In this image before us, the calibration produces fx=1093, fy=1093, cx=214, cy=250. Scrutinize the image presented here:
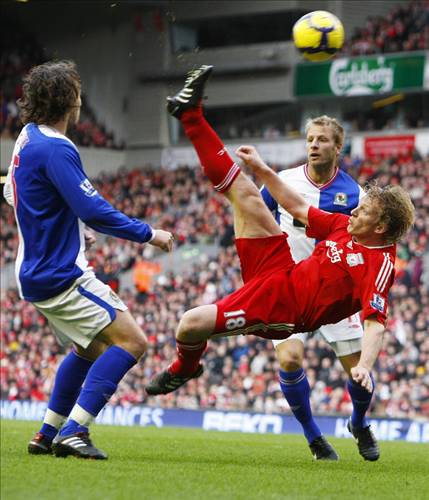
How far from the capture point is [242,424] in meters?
16.2

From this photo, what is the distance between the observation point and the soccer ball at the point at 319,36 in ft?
29.5

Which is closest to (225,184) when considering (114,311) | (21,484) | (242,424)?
(114,311)

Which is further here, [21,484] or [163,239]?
[163,239]

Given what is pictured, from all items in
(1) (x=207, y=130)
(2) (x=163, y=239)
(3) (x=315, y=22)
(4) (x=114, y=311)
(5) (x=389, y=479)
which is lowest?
(5) (x=389, y=479)

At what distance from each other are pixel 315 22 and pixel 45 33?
2910 cm

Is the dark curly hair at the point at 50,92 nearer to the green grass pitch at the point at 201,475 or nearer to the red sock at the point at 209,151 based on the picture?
the red sock at the point at 209,151

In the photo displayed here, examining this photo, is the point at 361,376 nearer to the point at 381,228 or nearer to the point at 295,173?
the point at 381,228

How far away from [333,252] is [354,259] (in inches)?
7.3

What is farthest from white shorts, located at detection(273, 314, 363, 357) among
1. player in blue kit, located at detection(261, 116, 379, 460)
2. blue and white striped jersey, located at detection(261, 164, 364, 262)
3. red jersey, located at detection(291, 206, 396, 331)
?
red jersey, located at detection(291, 206, 396, 331)

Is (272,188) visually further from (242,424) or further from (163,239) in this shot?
(242,424)

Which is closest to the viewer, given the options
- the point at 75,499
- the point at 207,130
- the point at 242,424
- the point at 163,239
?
the point at 75,499

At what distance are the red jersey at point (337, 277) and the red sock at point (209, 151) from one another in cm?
70

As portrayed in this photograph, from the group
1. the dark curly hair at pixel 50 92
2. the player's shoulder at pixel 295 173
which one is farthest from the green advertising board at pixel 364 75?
the dark curly hair at pixel 50 92

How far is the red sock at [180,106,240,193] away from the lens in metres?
6.95
